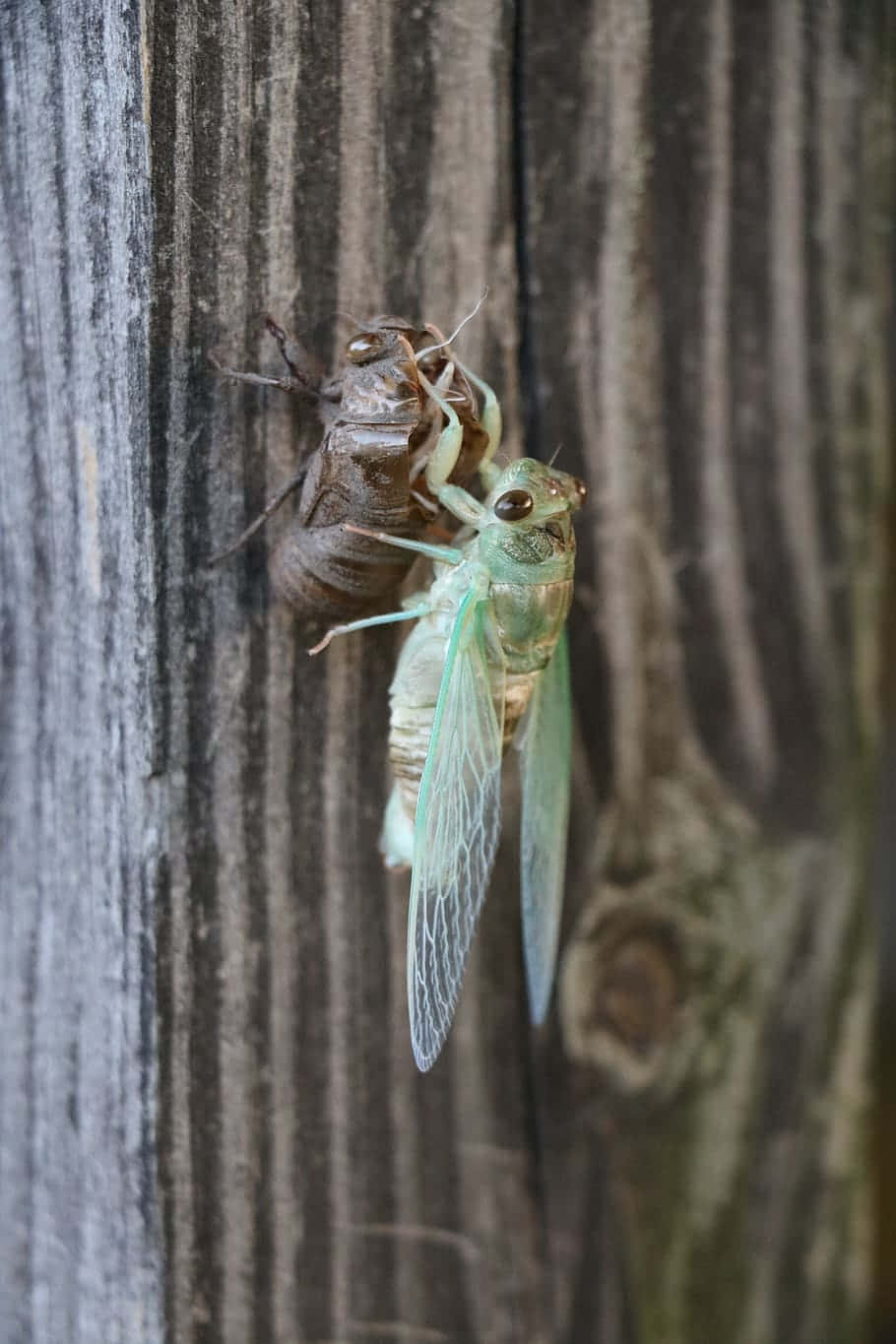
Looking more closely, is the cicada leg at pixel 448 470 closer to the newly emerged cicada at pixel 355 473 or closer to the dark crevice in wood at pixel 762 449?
the newly emerged cicada at pixel 355 473

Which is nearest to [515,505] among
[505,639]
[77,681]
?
[505,639]

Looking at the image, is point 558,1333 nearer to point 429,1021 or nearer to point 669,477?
point 429,1021

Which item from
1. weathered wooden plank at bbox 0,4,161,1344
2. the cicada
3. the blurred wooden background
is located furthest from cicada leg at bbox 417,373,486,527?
weathered wooden plank at bbox 0,4,161,1344

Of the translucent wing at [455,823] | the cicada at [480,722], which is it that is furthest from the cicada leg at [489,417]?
the translucent wing at [455,823]

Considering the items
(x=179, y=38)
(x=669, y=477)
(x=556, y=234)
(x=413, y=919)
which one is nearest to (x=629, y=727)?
(x=669, y=477)

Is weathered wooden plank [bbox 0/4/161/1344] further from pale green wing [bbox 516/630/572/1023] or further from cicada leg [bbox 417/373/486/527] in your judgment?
pale green wing [bbox 516/630/572/1023]
